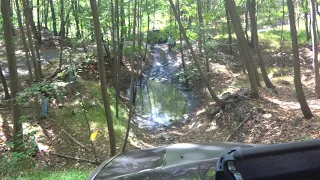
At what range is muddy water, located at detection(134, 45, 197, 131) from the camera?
1905 cm

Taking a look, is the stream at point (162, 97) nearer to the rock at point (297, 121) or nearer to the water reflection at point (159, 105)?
the water reflection at point (159, 105)

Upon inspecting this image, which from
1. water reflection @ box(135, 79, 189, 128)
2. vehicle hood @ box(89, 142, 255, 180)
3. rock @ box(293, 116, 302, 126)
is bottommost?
water reflection @ box(135, 79, 189, 128)

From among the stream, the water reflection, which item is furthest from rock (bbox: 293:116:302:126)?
the water reflection

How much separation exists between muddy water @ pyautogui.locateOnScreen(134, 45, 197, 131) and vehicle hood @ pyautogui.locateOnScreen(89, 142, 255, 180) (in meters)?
14.3

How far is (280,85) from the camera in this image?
21.0 metres

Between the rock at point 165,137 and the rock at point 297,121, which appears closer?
the rock at point 297,121

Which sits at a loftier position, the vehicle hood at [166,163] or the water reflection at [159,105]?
the vehicle hood at [166,163]

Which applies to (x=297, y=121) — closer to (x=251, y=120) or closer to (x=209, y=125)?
(x=251, y=120)

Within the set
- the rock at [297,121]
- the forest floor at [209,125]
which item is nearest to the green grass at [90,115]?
the forest floor at [209,125]

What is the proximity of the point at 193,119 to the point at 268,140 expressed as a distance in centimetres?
699

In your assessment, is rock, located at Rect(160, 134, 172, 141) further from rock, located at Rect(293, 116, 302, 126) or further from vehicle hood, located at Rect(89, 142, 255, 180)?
vehicle hood, located at Rect(89, 142, 255, 180)

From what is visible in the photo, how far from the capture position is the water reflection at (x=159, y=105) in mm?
19030

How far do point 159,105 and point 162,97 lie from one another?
161 centimetres

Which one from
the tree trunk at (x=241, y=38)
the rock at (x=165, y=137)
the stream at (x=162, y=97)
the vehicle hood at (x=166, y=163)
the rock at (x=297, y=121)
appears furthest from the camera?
the stream at (x=162, y=97)
